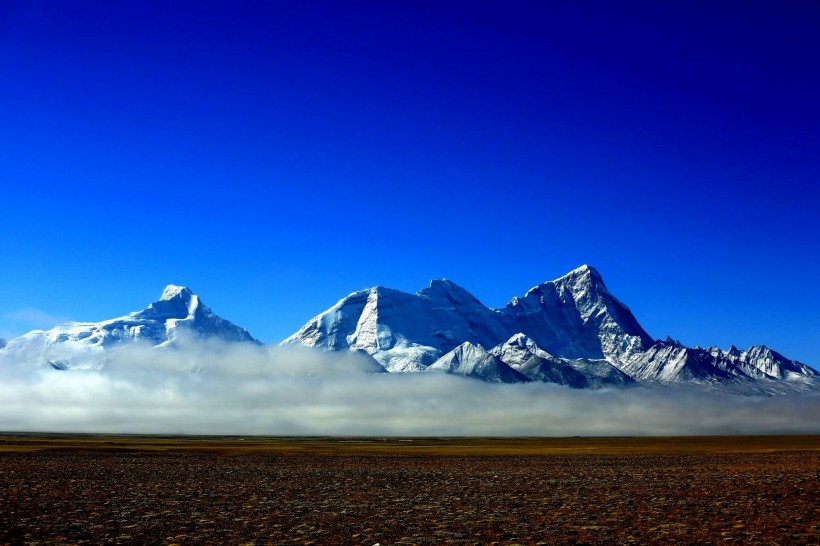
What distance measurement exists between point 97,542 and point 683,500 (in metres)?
24.9

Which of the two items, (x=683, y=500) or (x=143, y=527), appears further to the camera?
(x=683, y=500)

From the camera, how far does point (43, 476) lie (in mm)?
52875

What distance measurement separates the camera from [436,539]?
24.7 m

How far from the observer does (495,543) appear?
23688 millimetres

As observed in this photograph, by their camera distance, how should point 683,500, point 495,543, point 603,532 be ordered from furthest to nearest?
point 683,500 < point 603,532 < point 495,543

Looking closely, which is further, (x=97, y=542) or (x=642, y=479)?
(x=642, y=479)

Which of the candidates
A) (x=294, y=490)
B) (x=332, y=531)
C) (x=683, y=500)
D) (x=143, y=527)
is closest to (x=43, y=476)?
(x=294, y=490)

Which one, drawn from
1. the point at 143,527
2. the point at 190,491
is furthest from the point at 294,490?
the point at 143,527

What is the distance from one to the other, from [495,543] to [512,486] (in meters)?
21.4

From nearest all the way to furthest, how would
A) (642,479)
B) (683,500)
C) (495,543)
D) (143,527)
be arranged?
(495,543) → (143,527) → (683,500) → (642,479)

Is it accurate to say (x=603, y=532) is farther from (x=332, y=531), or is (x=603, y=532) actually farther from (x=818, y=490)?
(x=818, y=490)

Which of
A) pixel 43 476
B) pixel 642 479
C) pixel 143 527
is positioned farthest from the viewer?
pixel 43 476

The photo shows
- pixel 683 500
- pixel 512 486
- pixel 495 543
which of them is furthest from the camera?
pixel 512 486

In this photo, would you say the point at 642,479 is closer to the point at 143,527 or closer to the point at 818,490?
Answer: the point at 818,490
